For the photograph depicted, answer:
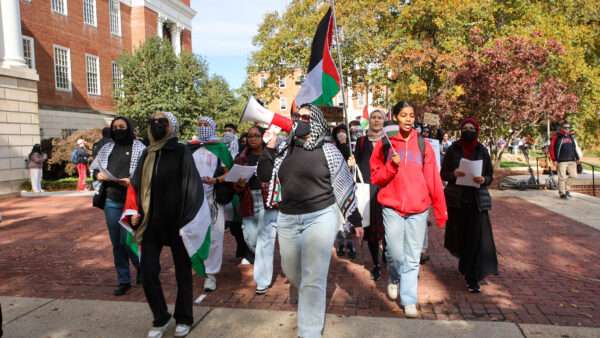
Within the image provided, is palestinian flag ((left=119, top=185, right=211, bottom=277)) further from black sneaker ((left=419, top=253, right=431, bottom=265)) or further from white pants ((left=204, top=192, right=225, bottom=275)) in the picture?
black sneaker ((left=419, top=253, right=431, bottom=265))

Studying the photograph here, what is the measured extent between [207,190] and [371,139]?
2.20 meters

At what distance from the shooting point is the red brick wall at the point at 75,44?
1101 inches

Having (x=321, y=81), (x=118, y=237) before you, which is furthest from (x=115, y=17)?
(x=321, y=81)

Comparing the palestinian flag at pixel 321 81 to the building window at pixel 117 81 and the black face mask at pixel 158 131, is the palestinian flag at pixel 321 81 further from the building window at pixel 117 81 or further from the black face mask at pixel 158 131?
the building window at pixel 117 81

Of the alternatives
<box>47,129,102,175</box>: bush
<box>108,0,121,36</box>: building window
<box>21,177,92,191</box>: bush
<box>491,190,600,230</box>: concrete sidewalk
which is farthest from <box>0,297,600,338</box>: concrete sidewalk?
<box>108,0,121,36</box>: building window

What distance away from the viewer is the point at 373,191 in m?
5.90

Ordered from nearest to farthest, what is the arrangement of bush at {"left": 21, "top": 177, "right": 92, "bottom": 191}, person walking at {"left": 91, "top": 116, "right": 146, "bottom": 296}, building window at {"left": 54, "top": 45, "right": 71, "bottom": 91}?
person walking at {"left": 91, "top": 116, "right": 146, "bottom": 296}, bush at {"left": 21, "top": 177, "right": 92, "bottom": 191}, building window at {"left": 54, "top": 45, "right": 71, "bottom": 91}

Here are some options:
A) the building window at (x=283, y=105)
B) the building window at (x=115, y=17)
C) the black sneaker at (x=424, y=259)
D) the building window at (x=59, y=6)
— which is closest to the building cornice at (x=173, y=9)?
the building window at (x=115, y=17)

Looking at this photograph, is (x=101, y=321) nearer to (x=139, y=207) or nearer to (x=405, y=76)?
(x=139, y=207)

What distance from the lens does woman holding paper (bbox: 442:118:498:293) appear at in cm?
518

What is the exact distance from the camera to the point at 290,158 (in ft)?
12.7

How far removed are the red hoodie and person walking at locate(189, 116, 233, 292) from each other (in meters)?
1.91

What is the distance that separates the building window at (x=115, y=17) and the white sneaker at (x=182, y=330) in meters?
35.7

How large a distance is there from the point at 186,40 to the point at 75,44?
16.9m
